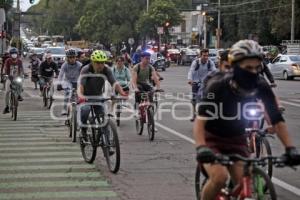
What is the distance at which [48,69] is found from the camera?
67.6 feet

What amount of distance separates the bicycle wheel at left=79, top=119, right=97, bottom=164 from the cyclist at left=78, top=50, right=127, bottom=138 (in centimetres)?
9

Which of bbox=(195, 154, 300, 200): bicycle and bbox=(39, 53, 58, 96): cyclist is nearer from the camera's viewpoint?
bbox=(195, 154, 300, 200): bicycle

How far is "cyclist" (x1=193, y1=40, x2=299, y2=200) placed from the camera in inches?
197

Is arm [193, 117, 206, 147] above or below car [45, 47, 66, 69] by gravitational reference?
below

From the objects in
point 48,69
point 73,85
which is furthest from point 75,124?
point 48,69

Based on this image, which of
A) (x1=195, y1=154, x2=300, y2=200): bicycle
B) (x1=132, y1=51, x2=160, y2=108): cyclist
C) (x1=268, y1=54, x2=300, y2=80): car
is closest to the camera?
(x1=195, y1=154, x2=300, y2=200): bicycle

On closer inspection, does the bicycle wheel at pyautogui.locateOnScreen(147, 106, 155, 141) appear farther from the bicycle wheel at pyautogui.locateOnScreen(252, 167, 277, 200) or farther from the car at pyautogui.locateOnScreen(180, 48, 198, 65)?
the car at pyautogui.locateOnScreen(180, 48, 198, 65)

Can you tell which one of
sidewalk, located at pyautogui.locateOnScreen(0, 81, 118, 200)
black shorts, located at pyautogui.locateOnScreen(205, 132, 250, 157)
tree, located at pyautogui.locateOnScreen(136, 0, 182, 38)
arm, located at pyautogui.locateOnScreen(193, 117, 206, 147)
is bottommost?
sidewalk, located at pyautogui.locateOnScreen(0, 81, 118, 200)

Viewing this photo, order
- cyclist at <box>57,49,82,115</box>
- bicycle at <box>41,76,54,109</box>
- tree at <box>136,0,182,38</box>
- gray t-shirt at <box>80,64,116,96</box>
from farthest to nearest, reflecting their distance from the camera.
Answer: tree at <box>136,0,182,38</box>
bicycle at <box>41,76,54,109</box>
cyclist at <box>57,49,82,115</box>
gray t-shirt at <box>80,64,116,96</box>

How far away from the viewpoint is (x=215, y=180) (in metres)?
5.28

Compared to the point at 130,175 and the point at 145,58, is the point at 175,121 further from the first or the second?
the point at 130,175

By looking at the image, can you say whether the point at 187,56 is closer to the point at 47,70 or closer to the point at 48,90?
the point at 47,70

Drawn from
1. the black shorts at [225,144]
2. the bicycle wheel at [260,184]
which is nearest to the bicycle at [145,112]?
the black shorts at [225,144]

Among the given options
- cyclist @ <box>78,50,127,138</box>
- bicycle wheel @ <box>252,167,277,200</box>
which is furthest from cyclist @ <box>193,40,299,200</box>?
cyclist @ <box>78,50,127,138</box>
